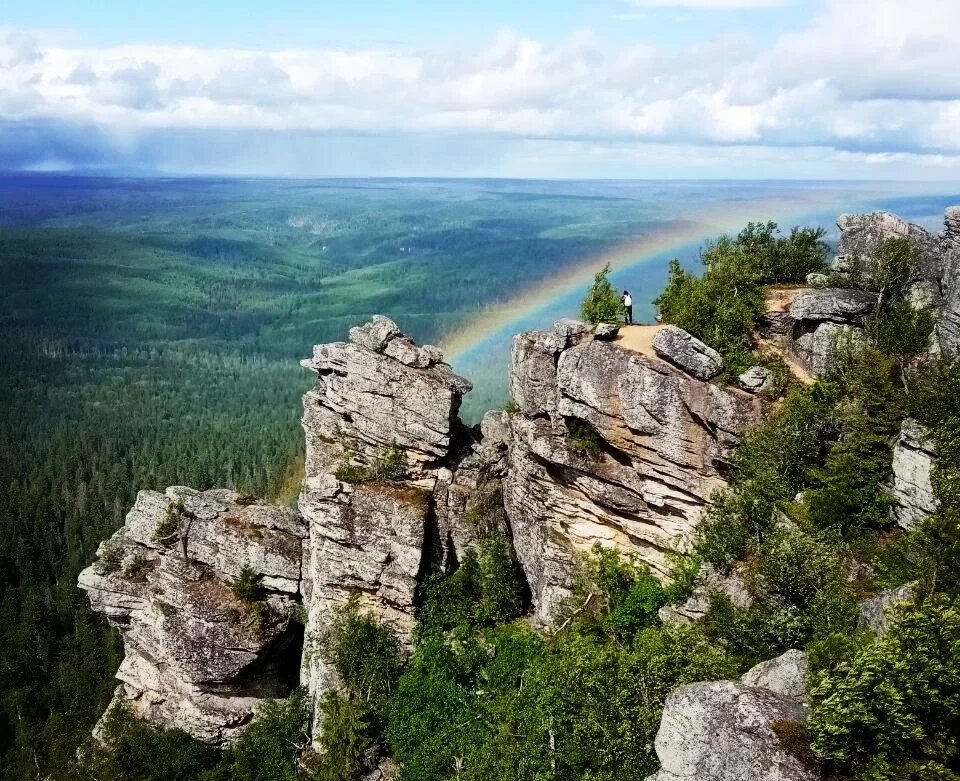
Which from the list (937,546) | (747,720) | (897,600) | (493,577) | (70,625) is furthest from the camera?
(70,625)

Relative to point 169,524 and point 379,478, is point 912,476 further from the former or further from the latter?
point 169,524

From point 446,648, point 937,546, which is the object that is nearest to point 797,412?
point 937,546

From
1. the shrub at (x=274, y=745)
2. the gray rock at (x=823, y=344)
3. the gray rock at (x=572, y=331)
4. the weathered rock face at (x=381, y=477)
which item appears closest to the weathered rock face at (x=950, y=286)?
the gray rock at (x=823, y=344)

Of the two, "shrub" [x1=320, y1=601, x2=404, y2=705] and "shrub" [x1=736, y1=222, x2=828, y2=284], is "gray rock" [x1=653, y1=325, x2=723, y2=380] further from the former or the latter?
"shrub" [x1=320, y1=601, x2=404, y2=705]

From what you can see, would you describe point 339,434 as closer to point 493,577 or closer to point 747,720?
point 493,577

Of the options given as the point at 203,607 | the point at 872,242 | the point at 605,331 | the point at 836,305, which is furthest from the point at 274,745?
the point at 872,242

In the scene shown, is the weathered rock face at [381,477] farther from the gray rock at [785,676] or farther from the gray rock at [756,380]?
the gray rock at [785,676]

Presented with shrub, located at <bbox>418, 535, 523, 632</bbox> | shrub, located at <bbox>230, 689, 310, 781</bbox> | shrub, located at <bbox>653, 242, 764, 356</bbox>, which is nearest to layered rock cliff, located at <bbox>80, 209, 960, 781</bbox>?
shrub, located at <bbox>418, 535, 523, 632</bbox>
